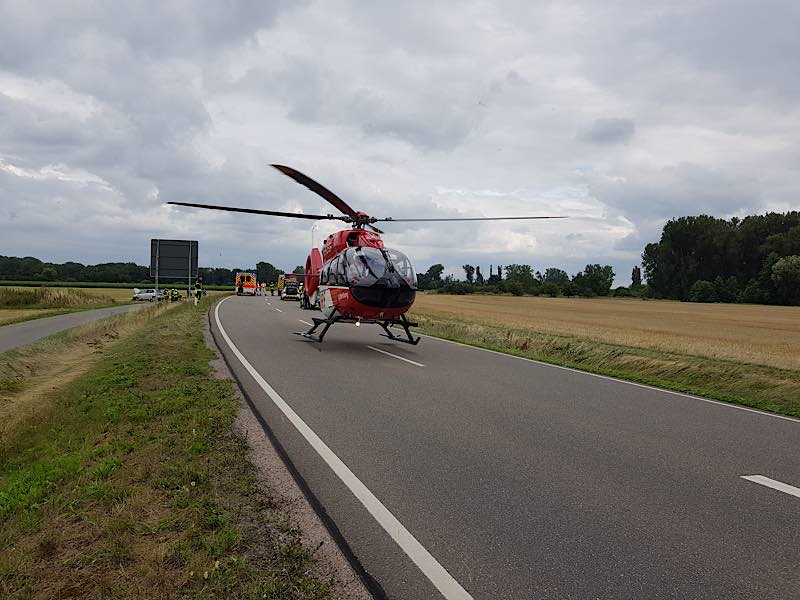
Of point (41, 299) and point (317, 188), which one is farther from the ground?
point (317, 188)

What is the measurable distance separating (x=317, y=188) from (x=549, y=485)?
11.6m

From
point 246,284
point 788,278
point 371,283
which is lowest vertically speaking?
point 246,284

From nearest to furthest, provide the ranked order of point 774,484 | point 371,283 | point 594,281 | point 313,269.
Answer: point 774,484
point 371,283
point 313,269
point 594,281

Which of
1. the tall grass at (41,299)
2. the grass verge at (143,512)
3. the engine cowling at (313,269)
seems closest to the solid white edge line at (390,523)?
the grass verge at (143,512)

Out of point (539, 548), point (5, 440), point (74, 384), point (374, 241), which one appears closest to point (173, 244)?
point (374, 241)

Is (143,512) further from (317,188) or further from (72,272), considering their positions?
(72,272)

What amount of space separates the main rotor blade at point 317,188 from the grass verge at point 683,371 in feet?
17.3

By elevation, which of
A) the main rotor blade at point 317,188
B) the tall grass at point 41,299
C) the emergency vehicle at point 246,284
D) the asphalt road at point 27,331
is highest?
the main rotor blade at point 317,188

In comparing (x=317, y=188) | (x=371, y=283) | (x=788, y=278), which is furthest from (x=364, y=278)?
(x=788, y=278)

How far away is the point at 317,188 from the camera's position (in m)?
15.5

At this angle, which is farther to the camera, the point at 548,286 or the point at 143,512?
the point at 548,286

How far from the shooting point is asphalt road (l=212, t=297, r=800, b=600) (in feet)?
11.8

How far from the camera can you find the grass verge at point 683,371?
10531mm

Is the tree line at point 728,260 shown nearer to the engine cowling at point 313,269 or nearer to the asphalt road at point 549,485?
the engine cowling at point 313,269
